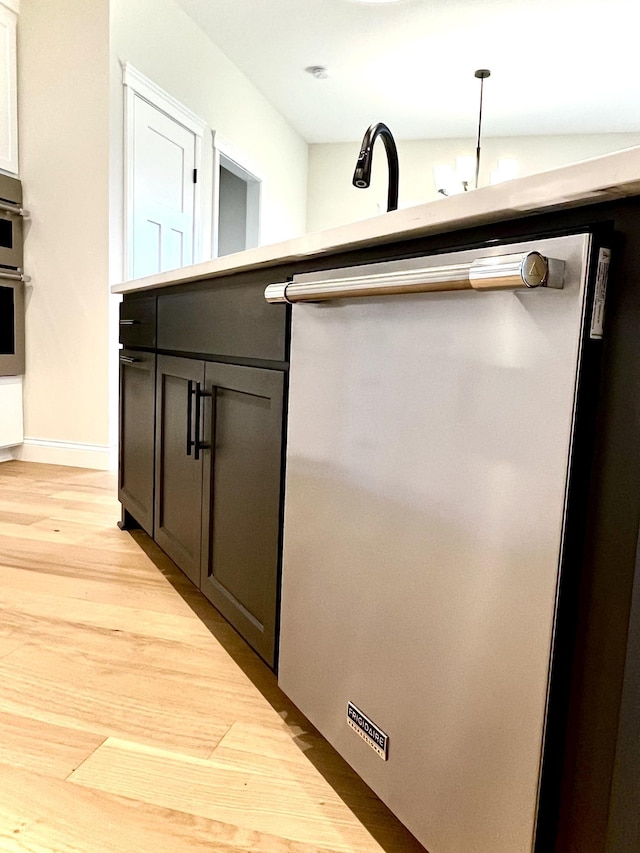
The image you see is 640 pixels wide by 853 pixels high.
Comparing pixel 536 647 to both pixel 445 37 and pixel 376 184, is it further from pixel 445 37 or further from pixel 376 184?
pixel 376 184

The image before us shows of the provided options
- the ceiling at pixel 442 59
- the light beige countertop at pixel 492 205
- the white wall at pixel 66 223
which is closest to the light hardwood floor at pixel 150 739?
the light beige countertop at pixel 492 205

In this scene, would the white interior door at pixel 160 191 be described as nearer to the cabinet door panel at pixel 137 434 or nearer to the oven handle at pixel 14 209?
the oven handle at pixel 14 209

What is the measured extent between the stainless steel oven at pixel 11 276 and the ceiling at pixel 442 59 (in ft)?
5.27

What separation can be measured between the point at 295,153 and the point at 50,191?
10.9 feet

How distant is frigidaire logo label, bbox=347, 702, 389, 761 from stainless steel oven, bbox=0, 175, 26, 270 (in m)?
3.30

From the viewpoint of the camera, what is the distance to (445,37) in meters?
4.23

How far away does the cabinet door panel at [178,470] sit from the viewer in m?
1.59

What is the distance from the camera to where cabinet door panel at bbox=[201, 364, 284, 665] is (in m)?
1.18

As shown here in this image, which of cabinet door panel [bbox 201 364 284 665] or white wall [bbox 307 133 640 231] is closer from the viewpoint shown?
cabinet door panel [bbox 201 364 284 665]

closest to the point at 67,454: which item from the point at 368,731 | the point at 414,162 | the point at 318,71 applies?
the point at 368,731

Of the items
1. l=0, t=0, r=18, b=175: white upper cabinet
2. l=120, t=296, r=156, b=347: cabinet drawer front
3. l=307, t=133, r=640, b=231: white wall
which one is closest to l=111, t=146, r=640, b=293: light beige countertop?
l=120, t=296, r=156, b=347: cabinet drawer front

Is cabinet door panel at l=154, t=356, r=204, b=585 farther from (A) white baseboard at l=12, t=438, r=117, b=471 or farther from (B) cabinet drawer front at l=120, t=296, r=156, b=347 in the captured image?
(A) white baseboard at l=12, t=438, r=117, b=471

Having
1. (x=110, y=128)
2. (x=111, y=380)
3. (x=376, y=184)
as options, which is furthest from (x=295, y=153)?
(x=111, y=380)

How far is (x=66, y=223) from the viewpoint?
3576 millimetres
